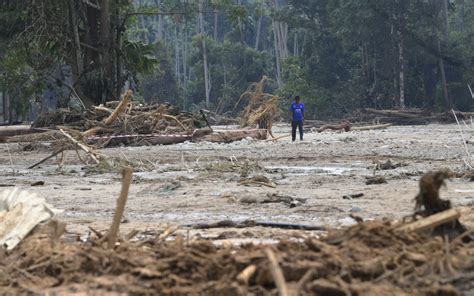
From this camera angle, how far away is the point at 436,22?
147 feet

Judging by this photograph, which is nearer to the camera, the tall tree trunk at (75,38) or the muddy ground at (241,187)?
the muddy ground at (241,187)

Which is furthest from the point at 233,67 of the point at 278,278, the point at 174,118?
the point at 278,278

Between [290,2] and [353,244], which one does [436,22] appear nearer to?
[290,2]

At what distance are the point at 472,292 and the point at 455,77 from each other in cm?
4336

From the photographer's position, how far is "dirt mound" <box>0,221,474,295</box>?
400cm

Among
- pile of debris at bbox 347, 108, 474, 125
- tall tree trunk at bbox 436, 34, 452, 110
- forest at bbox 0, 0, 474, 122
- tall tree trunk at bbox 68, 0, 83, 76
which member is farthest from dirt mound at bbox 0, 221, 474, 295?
tall tree trunk at bbox 436, 34, 452, 110

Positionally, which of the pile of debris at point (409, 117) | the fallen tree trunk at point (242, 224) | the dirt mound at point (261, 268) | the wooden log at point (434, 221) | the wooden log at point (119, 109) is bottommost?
the pile of debris at point (409, 117)

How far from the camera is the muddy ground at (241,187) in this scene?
25.6ft

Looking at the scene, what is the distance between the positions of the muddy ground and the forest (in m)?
8.28

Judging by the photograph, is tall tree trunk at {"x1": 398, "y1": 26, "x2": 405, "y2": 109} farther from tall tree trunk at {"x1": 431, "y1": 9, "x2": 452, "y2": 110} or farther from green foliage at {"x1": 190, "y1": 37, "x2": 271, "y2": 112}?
green foliage at {"x1": 190, "y1": 37, "x2": 271, "y2": 112}

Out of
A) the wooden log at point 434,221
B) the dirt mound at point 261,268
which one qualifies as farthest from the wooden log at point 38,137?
the wooden log at point 434,221

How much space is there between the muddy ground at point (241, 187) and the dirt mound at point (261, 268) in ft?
2.70

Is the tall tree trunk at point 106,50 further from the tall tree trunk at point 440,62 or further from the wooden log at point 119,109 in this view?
the tall tree trunk at point 440,62

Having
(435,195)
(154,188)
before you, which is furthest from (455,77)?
(435,195)
